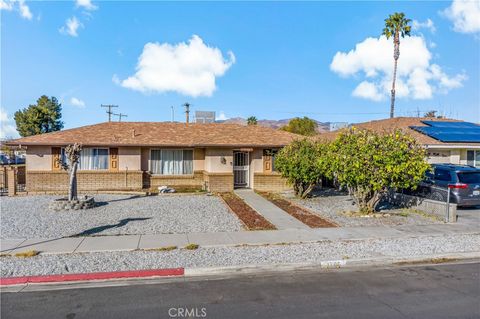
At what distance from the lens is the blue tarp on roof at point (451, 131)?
65.5 feet

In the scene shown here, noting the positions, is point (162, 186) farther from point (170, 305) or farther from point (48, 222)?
point (170, 305)

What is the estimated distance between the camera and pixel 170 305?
18.4ft

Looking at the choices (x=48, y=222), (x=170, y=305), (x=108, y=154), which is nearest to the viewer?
(x=170, y=305)

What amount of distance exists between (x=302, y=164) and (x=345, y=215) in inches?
135

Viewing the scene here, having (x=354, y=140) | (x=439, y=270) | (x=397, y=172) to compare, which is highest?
(x=354, y=140)

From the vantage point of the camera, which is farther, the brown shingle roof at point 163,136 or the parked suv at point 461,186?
the brown shingle roof at point 163,136

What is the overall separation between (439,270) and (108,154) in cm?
1638

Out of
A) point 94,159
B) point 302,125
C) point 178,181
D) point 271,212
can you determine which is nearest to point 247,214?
point 271,212

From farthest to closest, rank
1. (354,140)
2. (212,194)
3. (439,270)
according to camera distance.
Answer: (212,194), (354,140), (439,270)

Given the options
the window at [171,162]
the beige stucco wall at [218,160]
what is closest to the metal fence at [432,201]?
the beige stucco wall at [218,160]

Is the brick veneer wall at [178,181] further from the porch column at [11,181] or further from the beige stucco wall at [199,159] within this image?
the porch column at [11,181]

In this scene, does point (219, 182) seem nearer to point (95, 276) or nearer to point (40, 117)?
point (95, 276)

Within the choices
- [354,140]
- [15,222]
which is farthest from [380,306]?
[15,222]

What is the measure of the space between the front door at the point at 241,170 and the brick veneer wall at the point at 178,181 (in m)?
1.94
